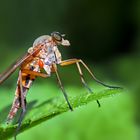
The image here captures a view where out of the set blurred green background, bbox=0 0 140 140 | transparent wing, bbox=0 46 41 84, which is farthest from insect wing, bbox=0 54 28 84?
blurred green background, bbox=0 0 140 140

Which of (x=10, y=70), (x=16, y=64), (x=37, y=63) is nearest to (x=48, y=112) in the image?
(x=10, y=70)

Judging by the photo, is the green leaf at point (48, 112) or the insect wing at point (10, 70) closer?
the green leaf at point (48, 112)

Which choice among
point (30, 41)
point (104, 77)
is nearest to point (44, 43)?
point (104, 77)

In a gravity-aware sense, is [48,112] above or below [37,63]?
above

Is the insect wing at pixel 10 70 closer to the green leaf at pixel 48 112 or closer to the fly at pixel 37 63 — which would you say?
the fly at pixel 37 63

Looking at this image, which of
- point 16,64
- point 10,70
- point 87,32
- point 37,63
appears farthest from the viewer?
point 87,32

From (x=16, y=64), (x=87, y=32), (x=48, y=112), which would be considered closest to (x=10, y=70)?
(x=16, y=64)

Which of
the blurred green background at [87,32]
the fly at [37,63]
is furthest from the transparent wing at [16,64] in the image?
the blurred green background at [87,32]

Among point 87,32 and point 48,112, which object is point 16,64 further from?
point 87,32

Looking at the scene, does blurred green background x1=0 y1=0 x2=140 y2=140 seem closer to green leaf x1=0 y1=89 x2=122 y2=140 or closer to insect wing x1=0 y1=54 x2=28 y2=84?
insect wing x1=0 y1=54 x2=28 y2=84

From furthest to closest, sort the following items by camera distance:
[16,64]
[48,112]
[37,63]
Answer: [37,63]
[16,64]
[48,112]

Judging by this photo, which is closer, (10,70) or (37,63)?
(10,70)

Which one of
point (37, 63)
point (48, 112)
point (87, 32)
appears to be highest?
point (48, 112)
